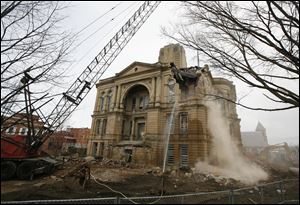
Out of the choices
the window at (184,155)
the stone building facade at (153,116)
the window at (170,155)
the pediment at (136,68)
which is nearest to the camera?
the window at (184,155)

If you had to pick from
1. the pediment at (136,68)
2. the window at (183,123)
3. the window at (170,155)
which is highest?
the pediment at (136,68)

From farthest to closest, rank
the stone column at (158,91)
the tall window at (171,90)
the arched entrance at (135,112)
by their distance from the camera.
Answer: the arched entrance at (135,112), the stone column at (158,91), the tall window at (171,90)

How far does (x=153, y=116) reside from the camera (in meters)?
28.7

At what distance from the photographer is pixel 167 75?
2981 cm

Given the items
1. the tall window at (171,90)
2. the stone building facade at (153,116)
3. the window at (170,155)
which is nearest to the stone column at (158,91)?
the stone building facade at (153,116)

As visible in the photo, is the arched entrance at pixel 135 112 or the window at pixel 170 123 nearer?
the window at pixel 170 123

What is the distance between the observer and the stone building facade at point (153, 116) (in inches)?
1006

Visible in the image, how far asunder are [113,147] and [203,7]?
86.4 ft

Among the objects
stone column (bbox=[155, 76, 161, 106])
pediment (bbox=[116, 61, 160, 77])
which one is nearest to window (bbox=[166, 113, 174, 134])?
stone column (bbox=[155, 76, 161, 106])

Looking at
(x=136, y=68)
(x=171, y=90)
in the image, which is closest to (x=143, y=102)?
(x=136, y=68)

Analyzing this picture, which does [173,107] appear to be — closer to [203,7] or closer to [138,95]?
[138,95]

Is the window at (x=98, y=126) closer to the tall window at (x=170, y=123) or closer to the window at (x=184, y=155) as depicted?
the tall window at (x=170, y=123)

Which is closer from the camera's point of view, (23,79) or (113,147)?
(23,79)

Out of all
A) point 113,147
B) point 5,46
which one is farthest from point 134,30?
point 5,46
